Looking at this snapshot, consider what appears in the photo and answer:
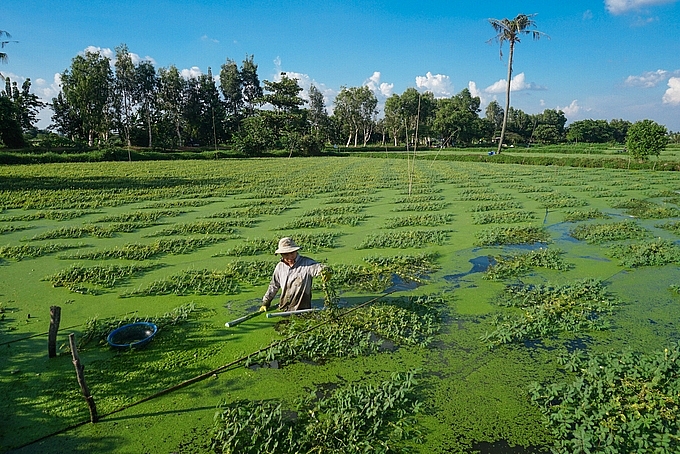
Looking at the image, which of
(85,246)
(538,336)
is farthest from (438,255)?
(85,246)

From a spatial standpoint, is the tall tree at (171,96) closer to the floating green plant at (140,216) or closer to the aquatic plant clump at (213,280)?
the floating green plant at (140,216)

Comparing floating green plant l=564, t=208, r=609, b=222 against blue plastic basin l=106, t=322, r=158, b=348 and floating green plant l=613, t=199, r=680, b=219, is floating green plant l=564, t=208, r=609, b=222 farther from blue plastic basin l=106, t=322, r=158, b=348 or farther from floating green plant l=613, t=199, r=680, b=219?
blue plastic basin l=106, t=322, r=158, b=348

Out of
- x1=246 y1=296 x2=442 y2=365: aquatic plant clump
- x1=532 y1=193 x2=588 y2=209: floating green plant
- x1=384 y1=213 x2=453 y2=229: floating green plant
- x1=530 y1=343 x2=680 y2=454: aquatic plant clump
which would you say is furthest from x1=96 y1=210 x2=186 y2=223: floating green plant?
x1=532 y1=193 x2=588 y2=209: floating green plant

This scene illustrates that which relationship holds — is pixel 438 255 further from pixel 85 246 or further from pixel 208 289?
pixel 85 246

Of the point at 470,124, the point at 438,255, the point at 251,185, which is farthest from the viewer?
the point at 470,124

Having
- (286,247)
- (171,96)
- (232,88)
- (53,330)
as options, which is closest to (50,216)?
(53,330)

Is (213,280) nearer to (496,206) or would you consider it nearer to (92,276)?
(92,276)

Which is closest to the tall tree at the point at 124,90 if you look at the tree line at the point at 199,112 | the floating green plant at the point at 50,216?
the tree line at the point at 199,112
